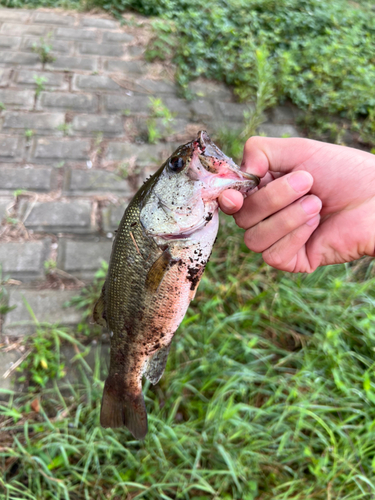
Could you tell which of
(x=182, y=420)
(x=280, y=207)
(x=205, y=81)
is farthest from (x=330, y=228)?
(x=205, y=81)

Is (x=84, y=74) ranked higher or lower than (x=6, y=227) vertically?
higher

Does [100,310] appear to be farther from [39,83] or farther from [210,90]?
[210,90]

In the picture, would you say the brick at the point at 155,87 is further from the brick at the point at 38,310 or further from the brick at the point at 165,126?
the brick at the point at 38,310

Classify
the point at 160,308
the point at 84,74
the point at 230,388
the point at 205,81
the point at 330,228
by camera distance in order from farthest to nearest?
the point at 205,81 < the point at 84,74 < the point at 230,388 < the point at 330,228 < the point at 160,308

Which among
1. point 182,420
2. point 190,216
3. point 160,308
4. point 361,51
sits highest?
point 361,51

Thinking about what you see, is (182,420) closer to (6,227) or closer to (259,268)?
(259,268)

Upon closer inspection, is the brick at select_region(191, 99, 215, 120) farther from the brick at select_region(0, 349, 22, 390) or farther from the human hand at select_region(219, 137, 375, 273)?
the brick at select_region(0, 349, 22, 390)

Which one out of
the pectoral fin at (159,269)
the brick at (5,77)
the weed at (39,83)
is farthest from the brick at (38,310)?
the brick at (5,77)

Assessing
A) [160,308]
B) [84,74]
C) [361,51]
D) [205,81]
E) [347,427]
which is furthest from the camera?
[361,51]
